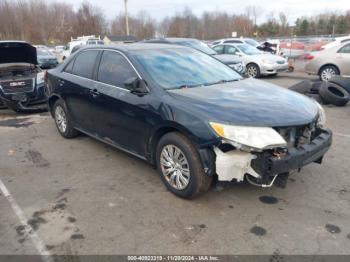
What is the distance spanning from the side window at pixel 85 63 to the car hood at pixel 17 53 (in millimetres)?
3528

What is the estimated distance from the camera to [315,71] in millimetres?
11695

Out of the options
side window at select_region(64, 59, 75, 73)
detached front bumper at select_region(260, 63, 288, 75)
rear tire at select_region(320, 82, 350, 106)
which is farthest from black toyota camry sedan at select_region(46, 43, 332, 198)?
detached front bumper at select_region(260, 63, 288, 75)

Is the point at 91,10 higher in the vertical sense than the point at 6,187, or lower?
higher

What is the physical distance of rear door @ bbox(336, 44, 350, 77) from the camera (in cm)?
1084

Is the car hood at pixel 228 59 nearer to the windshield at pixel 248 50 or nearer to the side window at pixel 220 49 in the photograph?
the windshield at pixel 248 50

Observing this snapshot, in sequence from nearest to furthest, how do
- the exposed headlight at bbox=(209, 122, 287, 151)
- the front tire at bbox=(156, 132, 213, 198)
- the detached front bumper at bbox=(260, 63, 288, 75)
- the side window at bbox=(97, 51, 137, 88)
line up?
the exposed headlight at bbox=(209, 122, 287, 151)
the front tire at bbox=(156, 132, 213, 198)
the side window at bbox=(97, 51, 137, 88)
the detached front bumper at bbox=(260, 63, 288, 75)

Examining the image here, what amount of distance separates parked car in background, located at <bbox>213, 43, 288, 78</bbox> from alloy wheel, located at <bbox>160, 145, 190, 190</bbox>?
10592 millimetres

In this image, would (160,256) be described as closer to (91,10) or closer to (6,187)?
(6,187)

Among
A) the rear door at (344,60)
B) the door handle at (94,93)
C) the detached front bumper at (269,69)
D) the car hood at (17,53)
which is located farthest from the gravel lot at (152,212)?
the detached front bumper at (269,69)

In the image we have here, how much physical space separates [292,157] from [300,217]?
2.13 ft

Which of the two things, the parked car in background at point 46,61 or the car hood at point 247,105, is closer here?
the car hood at point 247,105

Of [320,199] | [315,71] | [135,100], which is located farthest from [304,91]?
[135,100]

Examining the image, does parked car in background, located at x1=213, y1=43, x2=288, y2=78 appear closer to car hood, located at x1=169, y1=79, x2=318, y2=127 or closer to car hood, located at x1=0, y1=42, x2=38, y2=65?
car hood, located at x1=0, y1=42, x2=38, y2=65

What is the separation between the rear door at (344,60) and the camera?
1084 centimetres
